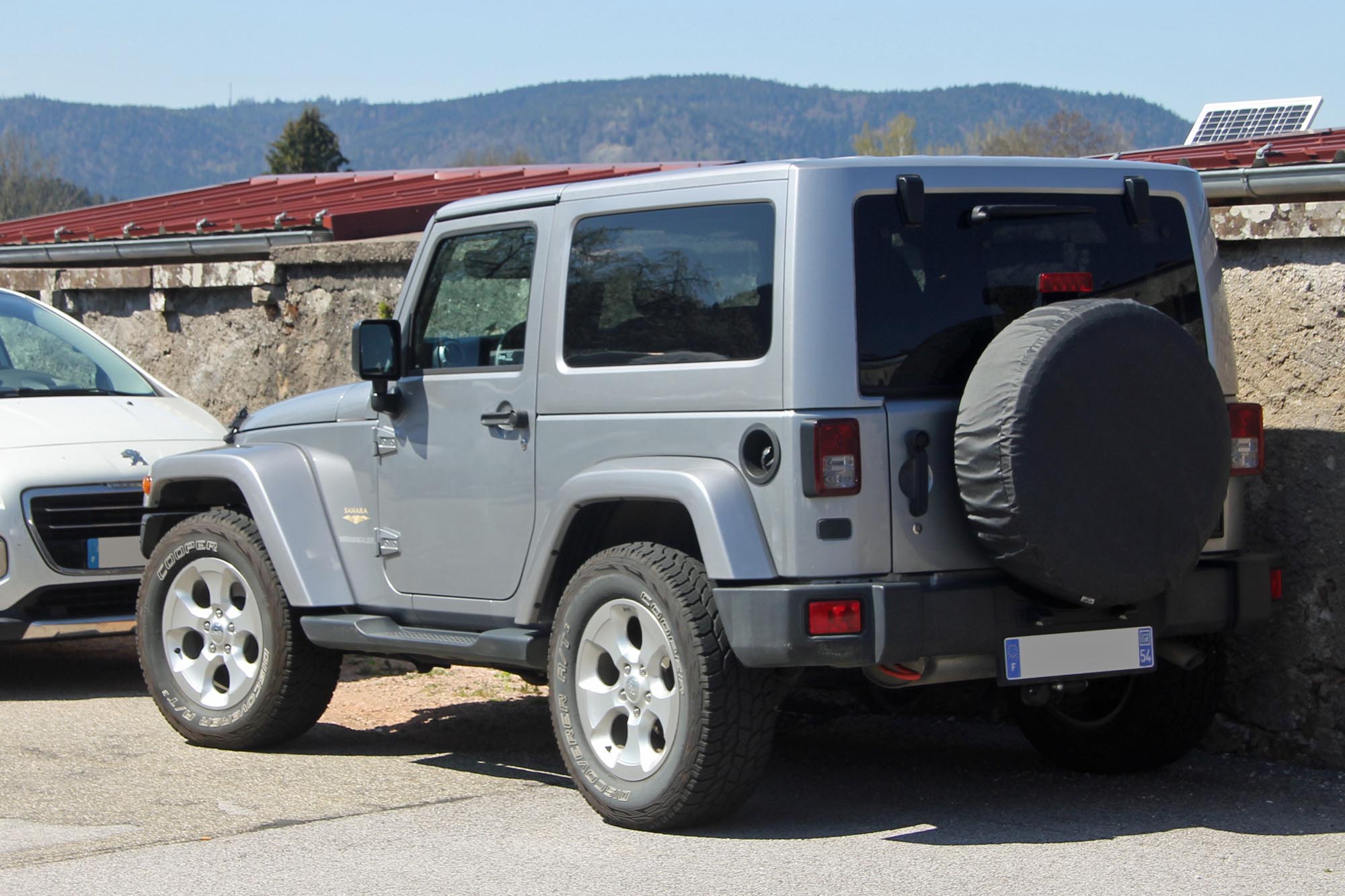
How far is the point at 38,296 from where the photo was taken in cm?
1311

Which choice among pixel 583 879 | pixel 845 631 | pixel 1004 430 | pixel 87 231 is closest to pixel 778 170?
pixel 1004 430

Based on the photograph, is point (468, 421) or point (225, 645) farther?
point (225, 645)

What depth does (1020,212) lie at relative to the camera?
16.6 feet

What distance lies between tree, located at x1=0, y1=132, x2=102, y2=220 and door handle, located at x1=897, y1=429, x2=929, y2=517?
84.9 m

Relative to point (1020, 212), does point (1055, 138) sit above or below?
above

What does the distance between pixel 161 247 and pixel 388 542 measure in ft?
22.1

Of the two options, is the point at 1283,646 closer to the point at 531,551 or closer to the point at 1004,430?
the point at 1004,430

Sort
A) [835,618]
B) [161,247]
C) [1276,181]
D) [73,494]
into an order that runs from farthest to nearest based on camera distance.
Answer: [161,247]
[73,494]
[1276,181]
[835,618]

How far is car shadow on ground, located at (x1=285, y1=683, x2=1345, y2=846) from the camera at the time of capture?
203 inches

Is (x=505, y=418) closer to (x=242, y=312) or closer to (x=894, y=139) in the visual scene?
(x=242, y=312)

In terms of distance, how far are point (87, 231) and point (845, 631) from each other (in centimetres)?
1235

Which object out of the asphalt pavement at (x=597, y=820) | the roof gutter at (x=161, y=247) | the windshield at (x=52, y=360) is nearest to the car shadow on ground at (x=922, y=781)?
the asphalt pavement at (x=597, y=820)

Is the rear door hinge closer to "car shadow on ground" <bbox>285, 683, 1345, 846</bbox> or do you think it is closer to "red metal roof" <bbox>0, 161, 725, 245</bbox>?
"car shadow on ground" <bbox>285, 683, 1345, 846</bbox>

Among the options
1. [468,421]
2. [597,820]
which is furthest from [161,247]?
[597,820]
